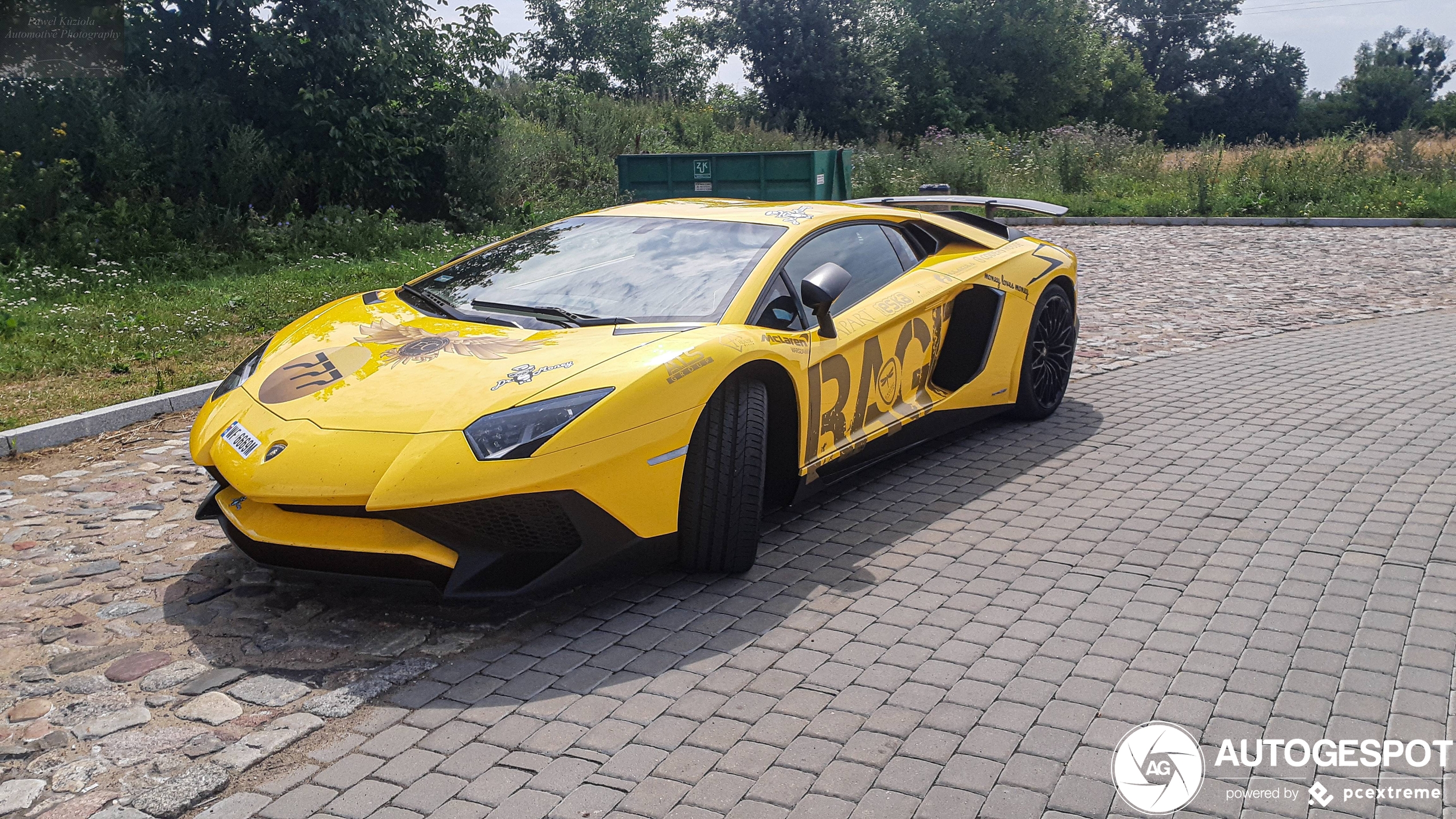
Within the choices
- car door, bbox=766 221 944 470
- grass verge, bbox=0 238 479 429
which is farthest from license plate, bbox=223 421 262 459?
grass verge, bbox=0 238 479 429

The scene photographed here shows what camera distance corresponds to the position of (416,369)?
4.02 meters

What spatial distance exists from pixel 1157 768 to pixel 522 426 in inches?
81.5

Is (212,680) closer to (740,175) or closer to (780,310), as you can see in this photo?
(780,310)

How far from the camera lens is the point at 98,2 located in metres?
13.7

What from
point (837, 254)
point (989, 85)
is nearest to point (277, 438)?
point (837, 254)

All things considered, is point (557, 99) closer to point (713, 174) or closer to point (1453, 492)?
point (713, 174)

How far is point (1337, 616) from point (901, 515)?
69.0 inches

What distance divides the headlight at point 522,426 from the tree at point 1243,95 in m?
74.9

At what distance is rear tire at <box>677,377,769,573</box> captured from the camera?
3.99 m

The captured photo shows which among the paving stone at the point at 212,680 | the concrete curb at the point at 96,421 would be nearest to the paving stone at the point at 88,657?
the paving stone at the point at 212,680

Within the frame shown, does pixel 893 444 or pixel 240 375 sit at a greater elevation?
pixel 240 375

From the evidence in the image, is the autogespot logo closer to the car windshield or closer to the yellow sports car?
the yellow sports car

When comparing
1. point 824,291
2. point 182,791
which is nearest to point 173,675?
point 182,791

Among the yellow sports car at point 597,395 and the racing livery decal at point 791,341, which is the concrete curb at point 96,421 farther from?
the racing livery decal at point 791,341
